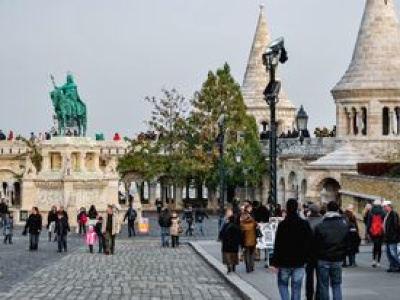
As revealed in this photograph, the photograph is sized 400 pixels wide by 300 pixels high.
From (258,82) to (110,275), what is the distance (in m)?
73.3

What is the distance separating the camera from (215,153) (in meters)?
80.3

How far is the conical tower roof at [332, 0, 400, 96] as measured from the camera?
61438mm

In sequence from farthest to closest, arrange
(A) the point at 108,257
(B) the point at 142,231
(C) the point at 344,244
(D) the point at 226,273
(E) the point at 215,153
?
(E) the point at 215,153 → (B) the point at 142,231 → (A) the point at 108,257 → (D) the point at 226,273 → (C) the point at 344,244

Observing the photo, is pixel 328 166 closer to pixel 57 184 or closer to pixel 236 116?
pixel 57 184

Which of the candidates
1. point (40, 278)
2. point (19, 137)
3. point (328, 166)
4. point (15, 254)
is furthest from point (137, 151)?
point (40, 278)

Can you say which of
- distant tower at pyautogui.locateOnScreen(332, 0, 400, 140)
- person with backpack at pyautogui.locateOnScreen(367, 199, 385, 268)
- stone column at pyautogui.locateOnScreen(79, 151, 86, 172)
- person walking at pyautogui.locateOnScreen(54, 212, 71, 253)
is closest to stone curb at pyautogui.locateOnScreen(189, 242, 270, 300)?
person with backpack at pyautogui.locateOnScreen(367, 199, 385, 268)

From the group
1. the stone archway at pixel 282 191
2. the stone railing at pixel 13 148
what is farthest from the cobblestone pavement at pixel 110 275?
the stone railing at pixel 13 148

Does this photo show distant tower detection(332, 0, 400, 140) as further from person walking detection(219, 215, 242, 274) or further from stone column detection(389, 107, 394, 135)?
person walking detection(219, 215, 242, 274)

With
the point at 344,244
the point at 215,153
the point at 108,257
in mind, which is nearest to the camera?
the point at 344,244

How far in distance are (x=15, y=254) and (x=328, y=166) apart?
2570 centimetres

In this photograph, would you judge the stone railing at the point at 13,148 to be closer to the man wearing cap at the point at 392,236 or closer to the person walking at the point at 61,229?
the person walking at the point at 61,229

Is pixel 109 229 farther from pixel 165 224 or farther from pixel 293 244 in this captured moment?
pixel 293 244

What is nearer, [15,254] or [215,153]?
[15,254]

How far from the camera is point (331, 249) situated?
17.1 meters
